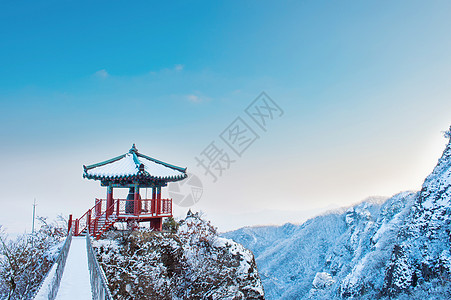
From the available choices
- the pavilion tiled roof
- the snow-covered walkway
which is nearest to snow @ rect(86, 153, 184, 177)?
the pavilion tiled roof

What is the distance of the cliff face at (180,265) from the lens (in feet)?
50.7

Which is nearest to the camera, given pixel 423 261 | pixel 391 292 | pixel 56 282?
pixel 56 282

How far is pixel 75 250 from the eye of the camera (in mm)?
13094

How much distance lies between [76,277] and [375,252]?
58867 mm

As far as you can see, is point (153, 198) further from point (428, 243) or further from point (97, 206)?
point (428, 243)

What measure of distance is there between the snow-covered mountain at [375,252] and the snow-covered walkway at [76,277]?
30.4 m

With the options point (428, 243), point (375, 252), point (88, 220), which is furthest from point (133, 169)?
point (375, 252)

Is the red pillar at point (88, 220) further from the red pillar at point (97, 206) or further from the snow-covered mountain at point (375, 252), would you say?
the snow-covered mountain at point (375, 252)

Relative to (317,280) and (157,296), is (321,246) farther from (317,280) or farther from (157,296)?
(157,296)

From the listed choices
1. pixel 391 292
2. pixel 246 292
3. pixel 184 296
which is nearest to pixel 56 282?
pixel 184 296

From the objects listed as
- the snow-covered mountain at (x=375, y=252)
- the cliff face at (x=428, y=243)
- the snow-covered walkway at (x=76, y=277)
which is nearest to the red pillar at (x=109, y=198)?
the snow-covered walkway at (x=76, y=277)

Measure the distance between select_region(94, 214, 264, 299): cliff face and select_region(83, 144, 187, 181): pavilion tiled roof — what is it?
11.3 ft

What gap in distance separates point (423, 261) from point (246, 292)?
86.4 ft

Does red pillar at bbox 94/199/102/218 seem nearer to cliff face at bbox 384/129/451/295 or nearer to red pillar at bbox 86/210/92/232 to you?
red pillar at bbox 86/210/92/232
